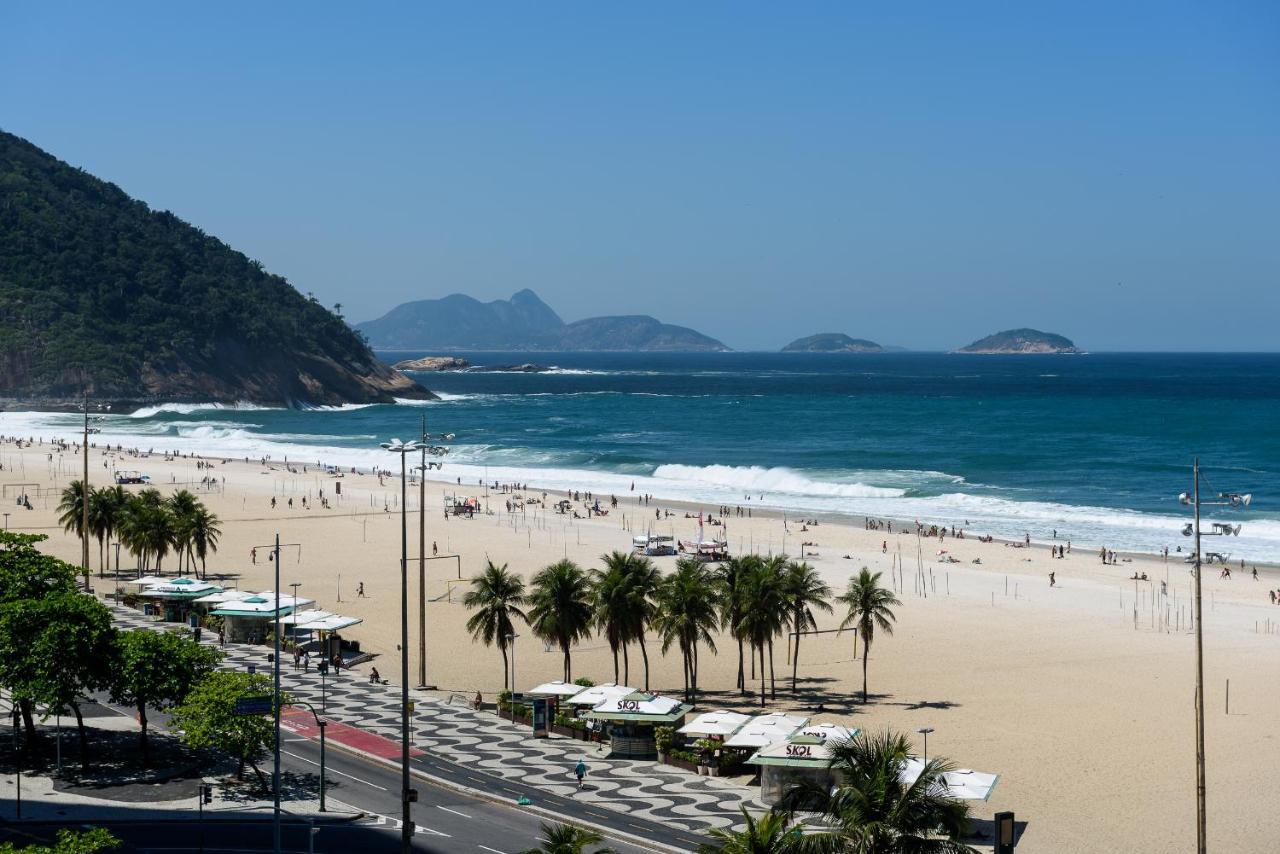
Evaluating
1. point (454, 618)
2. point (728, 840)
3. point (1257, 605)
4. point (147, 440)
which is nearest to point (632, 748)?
point (728, 840)

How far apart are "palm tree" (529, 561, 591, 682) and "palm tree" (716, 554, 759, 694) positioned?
4.20 m

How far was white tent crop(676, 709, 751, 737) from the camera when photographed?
34688 mm

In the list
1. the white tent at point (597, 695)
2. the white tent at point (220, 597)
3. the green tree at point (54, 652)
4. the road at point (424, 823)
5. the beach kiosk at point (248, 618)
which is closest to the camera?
the road at point (424, 823)

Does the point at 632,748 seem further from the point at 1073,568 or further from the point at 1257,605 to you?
→ the point at 1073,568

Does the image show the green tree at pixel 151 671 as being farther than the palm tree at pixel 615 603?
No

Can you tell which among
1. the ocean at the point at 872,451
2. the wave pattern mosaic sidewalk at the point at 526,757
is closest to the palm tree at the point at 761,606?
the wave pattern mosaic sidewalk at the point at 526,757

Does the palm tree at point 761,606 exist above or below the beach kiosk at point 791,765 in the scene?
above

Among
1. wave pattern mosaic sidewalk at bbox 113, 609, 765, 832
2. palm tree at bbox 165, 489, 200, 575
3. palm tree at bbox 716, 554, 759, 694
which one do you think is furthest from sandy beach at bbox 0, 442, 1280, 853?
wave pattern mosaic sidewalk at bbox 113, 609, 765, 832

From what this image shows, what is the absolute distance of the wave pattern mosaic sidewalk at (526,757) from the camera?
1206 inches

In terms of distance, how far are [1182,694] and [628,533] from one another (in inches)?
1611

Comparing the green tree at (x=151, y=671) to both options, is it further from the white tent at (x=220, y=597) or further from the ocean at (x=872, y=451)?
the ocean at (x=872, y=451)

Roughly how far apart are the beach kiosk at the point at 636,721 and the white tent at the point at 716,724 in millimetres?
588

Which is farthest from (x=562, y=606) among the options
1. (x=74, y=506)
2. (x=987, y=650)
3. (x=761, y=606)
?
(x=74, y=506)

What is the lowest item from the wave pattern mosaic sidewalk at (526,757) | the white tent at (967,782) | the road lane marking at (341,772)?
the wave pattern mosaic sidewalk at (526,757)
